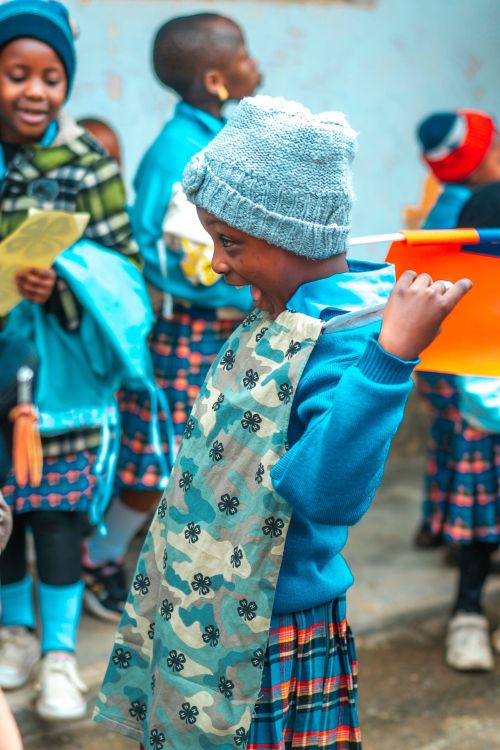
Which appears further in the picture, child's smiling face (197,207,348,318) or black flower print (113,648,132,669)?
black flower print (113,648,132,669)

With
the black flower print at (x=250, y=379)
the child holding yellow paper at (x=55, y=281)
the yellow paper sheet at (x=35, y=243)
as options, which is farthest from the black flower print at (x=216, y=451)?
the child holding yellow paper at (x=55, y=281)

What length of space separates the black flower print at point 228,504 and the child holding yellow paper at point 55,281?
120 cm

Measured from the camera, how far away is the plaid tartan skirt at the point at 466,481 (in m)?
3.62

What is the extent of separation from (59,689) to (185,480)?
1.32 metres

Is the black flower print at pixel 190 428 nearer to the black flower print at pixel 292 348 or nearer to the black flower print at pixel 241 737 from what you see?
the black flower print at pixel 292 348

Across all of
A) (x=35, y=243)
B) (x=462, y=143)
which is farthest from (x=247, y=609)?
(x=462, y=143)

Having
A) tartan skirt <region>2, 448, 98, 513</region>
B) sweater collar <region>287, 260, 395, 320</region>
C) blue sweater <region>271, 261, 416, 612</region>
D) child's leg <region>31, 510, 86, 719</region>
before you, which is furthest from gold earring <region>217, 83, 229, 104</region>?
sweater collar <region>287, 260, 395, 320</region>

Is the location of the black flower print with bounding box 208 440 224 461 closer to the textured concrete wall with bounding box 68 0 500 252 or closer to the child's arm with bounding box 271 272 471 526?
the child's arm with bounding box 271 272 471 526

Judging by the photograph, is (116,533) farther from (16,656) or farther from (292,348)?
(292,348)

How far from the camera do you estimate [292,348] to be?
5.84ft

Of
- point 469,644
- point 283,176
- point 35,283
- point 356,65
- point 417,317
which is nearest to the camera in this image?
point 417,317

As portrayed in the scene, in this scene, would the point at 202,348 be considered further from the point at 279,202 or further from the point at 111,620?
the point at 279,202

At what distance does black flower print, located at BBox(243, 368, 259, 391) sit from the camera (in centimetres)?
183

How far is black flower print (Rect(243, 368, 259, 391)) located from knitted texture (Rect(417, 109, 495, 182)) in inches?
91.6
